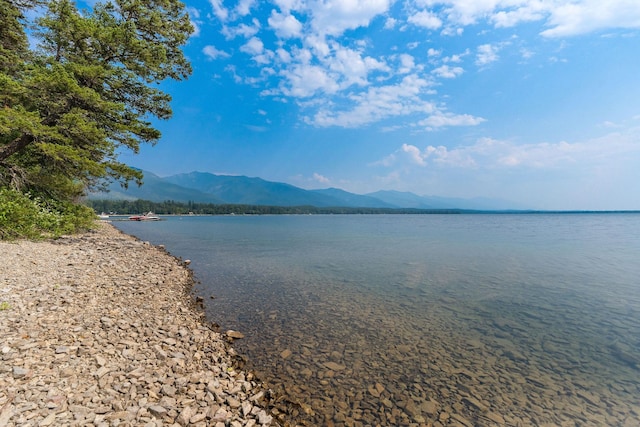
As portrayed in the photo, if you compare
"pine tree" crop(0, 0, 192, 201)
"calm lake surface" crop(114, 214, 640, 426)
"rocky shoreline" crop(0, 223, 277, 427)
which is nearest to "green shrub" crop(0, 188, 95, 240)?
"pine tree" crop(0, 0, 192, 201)

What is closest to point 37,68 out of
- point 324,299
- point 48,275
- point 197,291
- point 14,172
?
point 14,172

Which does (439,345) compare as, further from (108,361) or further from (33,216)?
(33,216)

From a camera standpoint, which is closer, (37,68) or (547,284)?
(37,68)

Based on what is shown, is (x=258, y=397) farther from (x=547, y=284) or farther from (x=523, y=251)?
→ (x=523, y=251)

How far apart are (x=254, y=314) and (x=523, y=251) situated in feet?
119

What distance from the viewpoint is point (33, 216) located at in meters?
18.5

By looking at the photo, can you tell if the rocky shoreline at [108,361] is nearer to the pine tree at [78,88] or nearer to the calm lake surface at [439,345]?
the calm lake surface at [439,345]

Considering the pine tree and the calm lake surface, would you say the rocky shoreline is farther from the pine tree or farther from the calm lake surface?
the pine tree

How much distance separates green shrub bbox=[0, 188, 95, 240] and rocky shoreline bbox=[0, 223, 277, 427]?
7696 millimetres

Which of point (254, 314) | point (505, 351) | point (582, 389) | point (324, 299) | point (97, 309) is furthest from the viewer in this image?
point (324, 299)

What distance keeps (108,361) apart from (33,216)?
62.2ft

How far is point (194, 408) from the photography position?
541 cm

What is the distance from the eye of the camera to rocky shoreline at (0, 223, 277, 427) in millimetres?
4895

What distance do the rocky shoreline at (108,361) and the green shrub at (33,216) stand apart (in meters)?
7.70
